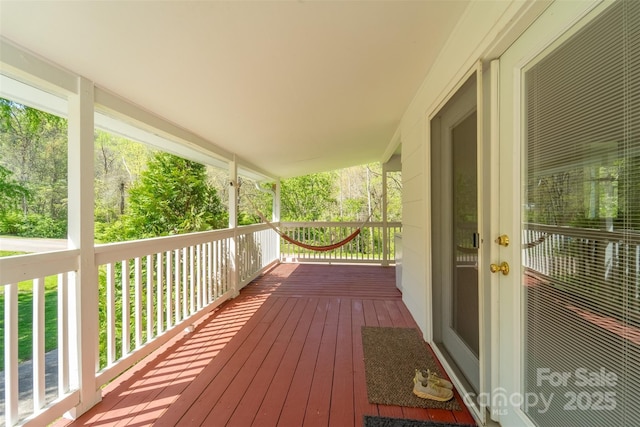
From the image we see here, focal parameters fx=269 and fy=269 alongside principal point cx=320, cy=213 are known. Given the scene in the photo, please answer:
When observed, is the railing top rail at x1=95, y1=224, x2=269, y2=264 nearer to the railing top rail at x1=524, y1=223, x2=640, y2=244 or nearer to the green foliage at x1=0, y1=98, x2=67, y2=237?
the green foliage at x1=0, y1=98, x2=67, y2=237

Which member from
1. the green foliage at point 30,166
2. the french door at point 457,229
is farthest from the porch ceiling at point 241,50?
the green foliage at point 30,166

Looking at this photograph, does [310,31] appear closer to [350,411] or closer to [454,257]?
[454,257]

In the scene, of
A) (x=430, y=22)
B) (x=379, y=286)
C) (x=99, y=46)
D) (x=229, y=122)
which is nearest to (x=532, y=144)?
(x=430, y=22)

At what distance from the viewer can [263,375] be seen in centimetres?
189

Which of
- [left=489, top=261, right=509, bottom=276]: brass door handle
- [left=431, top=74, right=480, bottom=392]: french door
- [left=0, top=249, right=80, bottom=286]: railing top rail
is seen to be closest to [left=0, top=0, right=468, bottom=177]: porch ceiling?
[left=431, top=74, right=480, bottom=392]: french door

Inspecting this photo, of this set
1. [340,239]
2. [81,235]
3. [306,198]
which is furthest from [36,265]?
[306,198]

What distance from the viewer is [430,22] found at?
1.54 metres

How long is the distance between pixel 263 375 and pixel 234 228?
92.6 inches

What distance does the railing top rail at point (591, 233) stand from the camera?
2.45ft

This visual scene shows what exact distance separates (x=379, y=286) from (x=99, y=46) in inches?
159

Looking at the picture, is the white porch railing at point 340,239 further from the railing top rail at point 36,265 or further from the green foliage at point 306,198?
the green foliage at point 306,198

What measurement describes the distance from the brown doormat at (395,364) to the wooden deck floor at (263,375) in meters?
0.05

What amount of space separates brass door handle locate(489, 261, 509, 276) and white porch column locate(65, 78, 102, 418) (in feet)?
7.50

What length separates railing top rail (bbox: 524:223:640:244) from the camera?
748 mm
